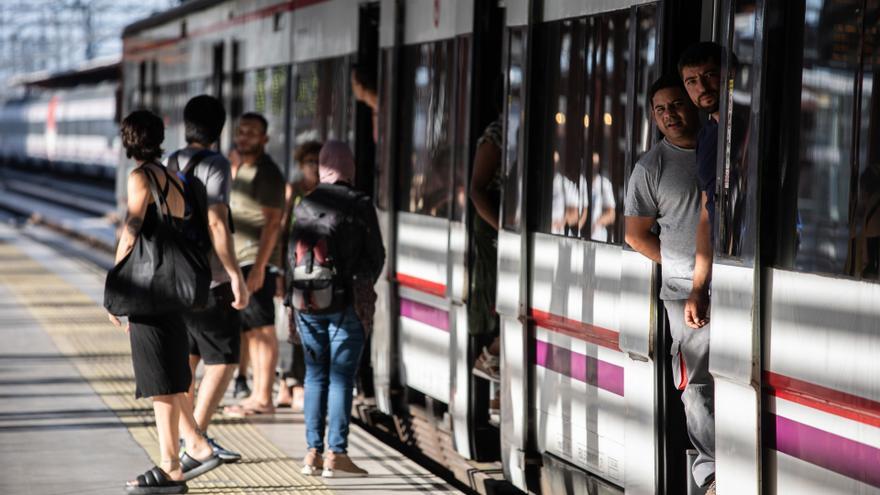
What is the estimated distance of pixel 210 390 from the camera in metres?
7.93

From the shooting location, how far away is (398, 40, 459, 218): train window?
7891 millimetres

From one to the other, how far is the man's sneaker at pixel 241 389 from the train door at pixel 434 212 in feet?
5.65

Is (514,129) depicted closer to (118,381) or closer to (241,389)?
(241,389)

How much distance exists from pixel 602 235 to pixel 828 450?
72.9 inches

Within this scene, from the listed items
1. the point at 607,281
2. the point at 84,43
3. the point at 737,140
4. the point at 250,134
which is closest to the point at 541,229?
the point at 607,281

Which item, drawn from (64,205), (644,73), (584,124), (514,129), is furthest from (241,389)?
(64,205)

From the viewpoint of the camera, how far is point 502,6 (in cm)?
741

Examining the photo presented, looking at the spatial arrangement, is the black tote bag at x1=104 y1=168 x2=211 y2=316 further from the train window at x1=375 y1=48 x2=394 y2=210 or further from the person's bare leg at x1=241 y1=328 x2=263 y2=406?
the person's bare leg at x1=241 y1=328 x2=263 y2=406

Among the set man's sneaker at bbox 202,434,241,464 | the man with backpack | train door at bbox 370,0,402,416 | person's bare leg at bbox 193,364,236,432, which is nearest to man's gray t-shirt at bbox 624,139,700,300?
the man with backpack

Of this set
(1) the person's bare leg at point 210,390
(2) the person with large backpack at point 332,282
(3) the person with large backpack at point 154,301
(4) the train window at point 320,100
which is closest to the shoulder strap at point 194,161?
(3) the person with large backpack at point 154,301

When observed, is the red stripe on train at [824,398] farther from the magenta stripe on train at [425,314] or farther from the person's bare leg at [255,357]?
the person's bare leg at [255,357]

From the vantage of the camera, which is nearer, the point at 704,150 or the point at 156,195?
the point at 704,150

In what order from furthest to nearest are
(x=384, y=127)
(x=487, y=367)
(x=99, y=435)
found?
1. (x=384, y=127)
2. (x=99, y=435)
3. (x=487, y=367)

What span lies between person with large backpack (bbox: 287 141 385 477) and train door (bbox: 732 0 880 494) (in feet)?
8.81
